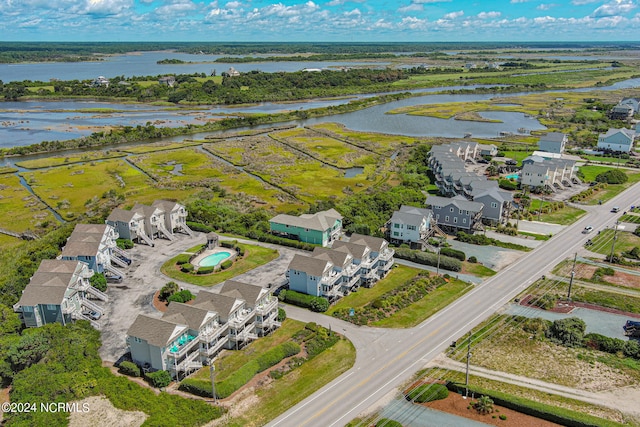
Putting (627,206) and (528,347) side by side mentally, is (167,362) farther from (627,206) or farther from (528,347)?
(627,206)

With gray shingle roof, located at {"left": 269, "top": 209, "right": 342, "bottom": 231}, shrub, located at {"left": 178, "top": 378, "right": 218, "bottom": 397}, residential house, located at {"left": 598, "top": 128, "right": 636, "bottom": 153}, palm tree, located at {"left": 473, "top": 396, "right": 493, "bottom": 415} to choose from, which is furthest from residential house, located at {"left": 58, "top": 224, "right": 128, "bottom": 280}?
residential house, located at {"left": 598, "top": 128, "right": 636, "bottom": 153}

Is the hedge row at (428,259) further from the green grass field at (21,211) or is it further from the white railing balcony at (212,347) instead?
the green grass field at (21,211)

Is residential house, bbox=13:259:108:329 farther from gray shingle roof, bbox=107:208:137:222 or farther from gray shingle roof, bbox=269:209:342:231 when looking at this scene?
gray shingle roof, bbox=269:209:342:231

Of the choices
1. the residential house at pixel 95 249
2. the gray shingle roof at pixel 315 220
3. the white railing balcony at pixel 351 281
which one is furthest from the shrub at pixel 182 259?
the white railing balcony at pixel 351 281

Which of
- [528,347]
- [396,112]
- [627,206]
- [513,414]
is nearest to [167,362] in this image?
[513,414]

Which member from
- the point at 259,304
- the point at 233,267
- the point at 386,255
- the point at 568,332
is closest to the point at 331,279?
the point at 259,304

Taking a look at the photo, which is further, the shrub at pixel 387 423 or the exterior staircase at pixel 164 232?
the exterior staircase at pixel 164 232

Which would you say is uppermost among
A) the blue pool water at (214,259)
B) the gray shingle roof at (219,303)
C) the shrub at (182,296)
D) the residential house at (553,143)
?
the residential house at (553,143)
